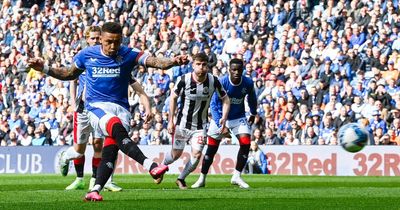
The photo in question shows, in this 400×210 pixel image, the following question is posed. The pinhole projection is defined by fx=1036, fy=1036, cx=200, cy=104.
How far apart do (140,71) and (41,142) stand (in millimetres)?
3810

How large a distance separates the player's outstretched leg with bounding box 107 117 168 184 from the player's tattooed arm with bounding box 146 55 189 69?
0.84 meters

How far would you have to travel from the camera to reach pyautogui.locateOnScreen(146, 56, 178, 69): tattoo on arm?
12530 mm

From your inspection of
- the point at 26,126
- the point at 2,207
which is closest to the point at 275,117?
the point at 26,126

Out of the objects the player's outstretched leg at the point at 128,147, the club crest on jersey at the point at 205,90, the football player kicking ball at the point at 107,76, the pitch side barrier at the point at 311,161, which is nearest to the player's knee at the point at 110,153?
the football player kicking ball at the point at 107,76

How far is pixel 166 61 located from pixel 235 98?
625 cm

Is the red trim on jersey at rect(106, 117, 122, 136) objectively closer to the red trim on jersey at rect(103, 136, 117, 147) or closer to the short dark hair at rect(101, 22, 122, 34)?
the red trim on jersey at rect(103, 136, 117, 147)

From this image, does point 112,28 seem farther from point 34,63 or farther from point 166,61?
point 34,63

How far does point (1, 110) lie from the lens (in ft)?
111

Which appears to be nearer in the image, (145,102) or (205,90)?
(145,102)

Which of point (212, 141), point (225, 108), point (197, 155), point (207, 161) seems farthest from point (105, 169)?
point (212, 141)

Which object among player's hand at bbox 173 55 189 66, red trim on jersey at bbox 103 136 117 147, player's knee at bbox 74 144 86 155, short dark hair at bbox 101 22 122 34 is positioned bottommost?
player's knee at bbox 74 144 86 155

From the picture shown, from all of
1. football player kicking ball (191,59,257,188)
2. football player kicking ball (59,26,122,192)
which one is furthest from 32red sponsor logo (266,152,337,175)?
football player kicking ball (59,26,122,192)

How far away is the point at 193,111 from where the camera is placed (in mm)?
17891

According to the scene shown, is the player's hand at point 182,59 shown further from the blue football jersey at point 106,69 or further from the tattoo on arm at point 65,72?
the tattoo on arm at point 65,72
